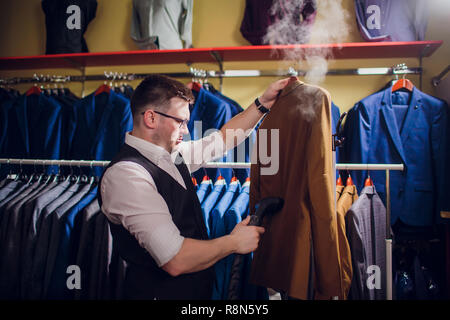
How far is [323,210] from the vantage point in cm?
87

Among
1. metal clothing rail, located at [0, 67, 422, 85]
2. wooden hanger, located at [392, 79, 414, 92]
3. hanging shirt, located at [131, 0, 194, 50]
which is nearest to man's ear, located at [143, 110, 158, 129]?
metal clothing rail, located at [0, 67, 422, 85]

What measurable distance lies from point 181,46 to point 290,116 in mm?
1402

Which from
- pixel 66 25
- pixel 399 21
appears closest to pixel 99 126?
pixel 66 25

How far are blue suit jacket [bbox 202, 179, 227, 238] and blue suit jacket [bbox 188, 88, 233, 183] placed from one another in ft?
1.06

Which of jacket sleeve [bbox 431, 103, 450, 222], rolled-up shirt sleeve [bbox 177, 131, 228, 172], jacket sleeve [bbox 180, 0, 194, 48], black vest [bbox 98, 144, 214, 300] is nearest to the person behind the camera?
black vest [bbox 98, 144, 214, 300]

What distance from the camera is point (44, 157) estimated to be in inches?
78.2

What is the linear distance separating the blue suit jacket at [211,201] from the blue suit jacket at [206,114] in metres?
0.32

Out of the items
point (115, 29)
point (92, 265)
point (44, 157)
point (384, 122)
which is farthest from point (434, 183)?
point (115, 29)

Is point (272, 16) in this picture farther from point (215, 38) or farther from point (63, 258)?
point (63, 258)

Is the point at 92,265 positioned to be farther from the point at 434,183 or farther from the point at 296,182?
the point at 434,183

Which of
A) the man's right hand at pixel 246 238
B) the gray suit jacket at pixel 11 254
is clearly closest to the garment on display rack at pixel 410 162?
the man's right hand at pixel 246 238

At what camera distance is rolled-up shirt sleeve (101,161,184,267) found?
876 millimetres

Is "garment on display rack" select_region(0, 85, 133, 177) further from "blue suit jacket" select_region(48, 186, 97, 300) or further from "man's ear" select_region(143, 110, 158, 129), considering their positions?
"man's ear" select_region(143, 110, 158, 129)

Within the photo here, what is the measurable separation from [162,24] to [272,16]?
74 centimetres
